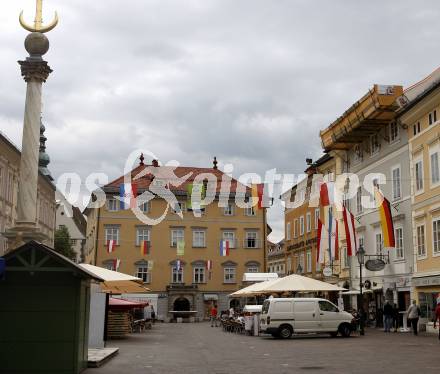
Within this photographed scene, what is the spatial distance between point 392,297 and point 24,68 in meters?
24.5

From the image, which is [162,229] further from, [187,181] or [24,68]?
[24,68]

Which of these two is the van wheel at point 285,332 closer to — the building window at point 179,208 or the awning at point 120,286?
the awning at point 120,286

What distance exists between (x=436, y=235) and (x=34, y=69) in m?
20.3

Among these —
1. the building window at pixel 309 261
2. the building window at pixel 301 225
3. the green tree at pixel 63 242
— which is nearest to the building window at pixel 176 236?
the building window at pixel 301 225

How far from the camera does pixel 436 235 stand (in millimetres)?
Answer: 31922

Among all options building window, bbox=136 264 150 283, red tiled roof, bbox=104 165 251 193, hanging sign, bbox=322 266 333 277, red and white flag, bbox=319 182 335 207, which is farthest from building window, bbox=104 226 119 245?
red and white flag, bbox=319 182 335 207

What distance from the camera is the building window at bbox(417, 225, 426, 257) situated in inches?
1319

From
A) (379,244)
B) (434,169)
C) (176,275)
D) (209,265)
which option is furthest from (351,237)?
(176,275)

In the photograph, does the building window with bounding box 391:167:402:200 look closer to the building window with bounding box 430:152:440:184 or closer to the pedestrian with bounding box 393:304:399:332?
the building window with bounding box 430:152:440:184

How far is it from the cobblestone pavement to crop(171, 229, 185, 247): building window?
43435mm

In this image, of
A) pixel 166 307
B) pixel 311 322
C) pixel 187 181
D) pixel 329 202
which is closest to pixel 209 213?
pixel 187 181

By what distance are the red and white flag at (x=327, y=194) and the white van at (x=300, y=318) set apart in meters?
13.4

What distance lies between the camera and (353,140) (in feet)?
140

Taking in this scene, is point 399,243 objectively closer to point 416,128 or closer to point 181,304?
point 416,128
